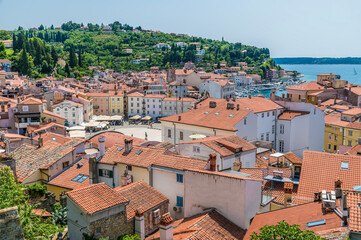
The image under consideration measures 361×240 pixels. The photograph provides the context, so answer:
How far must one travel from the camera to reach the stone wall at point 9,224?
21.7 feet

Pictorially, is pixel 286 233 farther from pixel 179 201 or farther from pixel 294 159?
pixel 294 159

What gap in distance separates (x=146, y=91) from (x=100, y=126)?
2763cm

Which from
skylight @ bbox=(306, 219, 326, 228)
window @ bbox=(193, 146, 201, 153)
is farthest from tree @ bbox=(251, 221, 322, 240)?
window @ bbox=(193, 146, 201, 153)

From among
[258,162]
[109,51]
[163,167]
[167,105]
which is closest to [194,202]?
[163,167]

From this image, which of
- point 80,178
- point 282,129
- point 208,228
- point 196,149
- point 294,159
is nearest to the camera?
point 208,228

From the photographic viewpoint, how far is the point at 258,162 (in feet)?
84.5

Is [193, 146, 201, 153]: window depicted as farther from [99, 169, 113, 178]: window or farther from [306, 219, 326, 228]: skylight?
[306, 219, 326, 228]: skylight

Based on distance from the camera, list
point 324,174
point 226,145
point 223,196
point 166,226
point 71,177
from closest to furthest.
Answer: point 166,226 < point 223,196 < point 324,174 < point 226,145 < point 71,177

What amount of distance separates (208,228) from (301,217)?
3.40m

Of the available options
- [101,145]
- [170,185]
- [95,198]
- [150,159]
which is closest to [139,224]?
[95,198]

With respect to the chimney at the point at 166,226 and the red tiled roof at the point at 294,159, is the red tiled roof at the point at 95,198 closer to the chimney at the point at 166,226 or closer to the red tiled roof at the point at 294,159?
the chimney at the point at 166,226

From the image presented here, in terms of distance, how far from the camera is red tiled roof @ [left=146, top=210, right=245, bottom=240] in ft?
42.2

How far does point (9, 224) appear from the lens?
21.9 ft

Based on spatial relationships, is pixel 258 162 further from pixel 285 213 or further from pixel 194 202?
pixel 285 213
